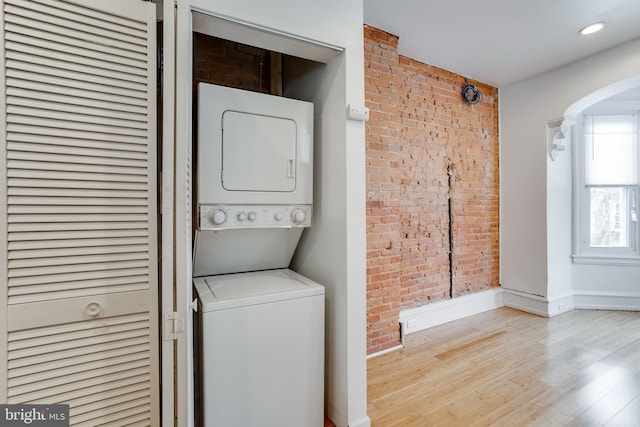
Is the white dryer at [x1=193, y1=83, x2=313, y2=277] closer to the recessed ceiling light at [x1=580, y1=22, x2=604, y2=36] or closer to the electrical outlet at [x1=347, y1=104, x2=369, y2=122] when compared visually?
the electrical outlet at [x1=347, y1=104, x2=369, y2=122]

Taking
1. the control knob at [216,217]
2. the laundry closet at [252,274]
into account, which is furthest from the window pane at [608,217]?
the control knob at [216,217]

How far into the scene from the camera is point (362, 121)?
1.79 meters

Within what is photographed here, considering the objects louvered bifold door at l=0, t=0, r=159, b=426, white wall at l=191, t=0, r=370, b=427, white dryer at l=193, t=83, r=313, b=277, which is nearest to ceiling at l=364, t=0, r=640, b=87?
white wall at l=191, t=0, r=370, b=427

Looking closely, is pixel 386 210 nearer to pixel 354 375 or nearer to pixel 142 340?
pixel 354 375

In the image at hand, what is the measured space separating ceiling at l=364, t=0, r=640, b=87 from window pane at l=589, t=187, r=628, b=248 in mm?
1885

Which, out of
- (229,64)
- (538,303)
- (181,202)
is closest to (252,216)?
(181,202)

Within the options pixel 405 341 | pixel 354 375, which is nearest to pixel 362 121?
pixel 354 375

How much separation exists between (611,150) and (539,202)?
1361 mm

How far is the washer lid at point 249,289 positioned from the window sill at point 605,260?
4.07 meters

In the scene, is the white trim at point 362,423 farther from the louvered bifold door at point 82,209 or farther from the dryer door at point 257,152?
the dryer door at point 257,152

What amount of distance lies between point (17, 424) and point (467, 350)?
3054mm

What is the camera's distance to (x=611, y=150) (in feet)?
13.1

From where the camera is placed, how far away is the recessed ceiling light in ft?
8.67

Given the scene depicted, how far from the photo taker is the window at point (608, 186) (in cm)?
393
